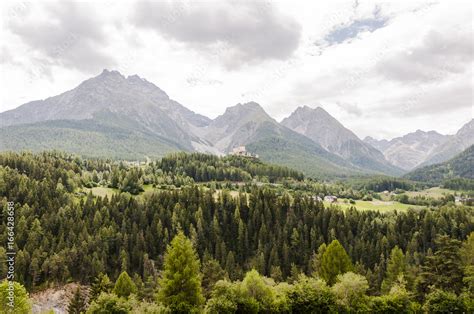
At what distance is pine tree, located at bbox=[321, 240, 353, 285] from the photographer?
102312mm

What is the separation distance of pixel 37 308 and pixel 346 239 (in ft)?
370

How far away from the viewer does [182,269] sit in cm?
8125

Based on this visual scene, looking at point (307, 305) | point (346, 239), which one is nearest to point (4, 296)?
point (307, 305)

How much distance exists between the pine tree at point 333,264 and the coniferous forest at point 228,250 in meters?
0.27

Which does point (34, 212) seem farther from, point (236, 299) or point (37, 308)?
point (236, 299)

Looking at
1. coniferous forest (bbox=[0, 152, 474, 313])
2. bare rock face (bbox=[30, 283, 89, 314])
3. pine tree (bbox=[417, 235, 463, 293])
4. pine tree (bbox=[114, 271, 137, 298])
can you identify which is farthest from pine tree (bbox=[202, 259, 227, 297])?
pine tree (bbox=[417, 235, 463, 293])

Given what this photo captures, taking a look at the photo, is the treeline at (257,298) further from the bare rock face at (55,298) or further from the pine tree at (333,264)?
the bare rock face at (55,298)

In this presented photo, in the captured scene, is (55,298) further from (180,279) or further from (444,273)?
(444,273)

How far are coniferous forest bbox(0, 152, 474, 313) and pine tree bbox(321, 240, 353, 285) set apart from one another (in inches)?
10.7

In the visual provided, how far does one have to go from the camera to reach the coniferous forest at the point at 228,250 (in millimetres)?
82000

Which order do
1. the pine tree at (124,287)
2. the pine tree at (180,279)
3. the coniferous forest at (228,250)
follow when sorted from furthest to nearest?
1. the pine tree at (124,287)
2. the coniferous forest at (228,250)
3. the pine tree at (180,279)

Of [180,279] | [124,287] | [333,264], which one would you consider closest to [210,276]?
[124,287]

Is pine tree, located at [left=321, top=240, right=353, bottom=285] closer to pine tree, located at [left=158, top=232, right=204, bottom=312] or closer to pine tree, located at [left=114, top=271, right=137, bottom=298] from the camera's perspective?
pine tree, located at [left=158, top=232, right=204, bottom=312]

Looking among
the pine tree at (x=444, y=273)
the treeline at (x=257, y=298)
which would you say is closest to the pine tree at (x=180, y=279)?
the treeline at (x=257, y=298)
